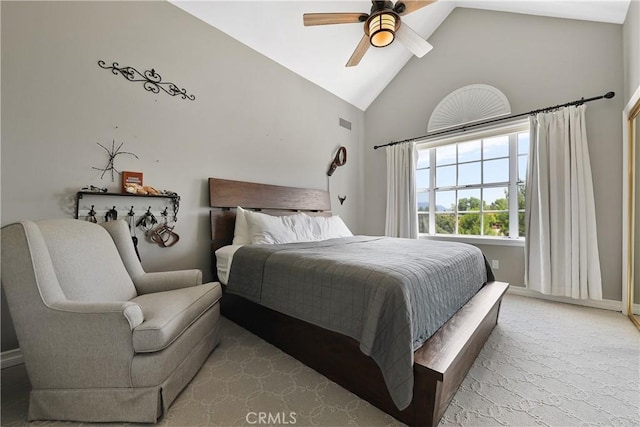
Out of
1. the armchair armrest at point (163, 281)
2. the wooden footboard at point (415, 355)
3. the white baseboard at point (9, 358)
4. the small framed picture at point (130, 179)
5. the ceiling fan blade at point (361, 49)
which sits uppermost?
the ceiling fan blade at point (361, 49)

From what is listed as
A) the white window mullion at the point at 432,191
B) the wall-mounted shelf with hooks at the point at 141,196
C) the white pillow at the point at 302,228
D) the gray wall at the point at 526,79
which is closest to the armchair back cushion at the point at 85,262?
the wall-mounted shelf with hooks at the point at 141,196

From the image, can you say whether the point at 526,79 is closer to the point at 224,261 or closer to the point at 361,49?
the point at 361,49

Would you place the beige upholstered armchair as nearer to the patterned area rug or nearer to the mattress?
the patterned area rug

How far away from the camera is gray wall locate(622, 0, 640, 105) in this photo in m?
2.15

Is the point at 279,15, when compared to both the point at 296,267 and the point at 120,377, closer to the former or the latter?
the point at 296,267

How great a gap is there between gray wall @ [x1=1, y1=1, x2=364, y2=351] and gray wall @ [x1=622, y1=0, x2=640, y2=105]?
11.1ft

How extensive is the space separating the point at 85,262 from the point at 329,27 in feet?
11.3

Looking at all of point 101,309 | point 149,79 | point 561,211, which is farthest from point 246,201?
point 561,211

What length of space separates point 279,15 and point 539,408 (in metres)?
3.92

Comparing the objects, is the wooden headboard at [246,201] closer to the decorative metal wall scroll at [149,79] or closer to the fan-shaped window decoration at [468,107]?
the decorative metal wall scroll at [149,79]

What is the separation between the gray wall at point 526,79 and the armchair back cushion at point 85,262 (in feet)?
12.3

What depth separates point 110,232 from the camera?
5.77 ft

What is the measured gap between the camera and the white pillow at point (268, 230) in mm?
2381

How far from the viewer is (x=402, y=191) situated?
4.01m
